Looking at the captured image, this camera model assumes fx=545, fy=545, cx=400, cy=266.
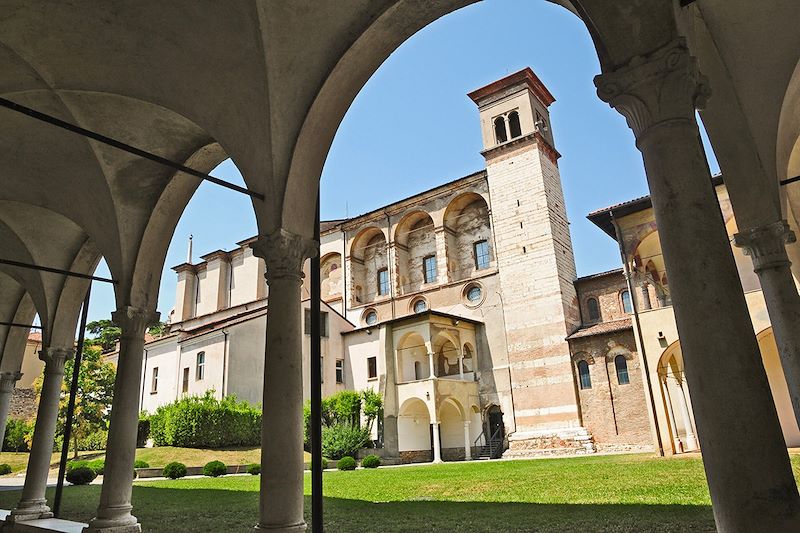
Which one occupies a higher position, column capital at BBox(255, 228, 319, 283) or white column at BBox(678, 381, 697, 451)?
column capital at BBox(255, 228, 319, 283)

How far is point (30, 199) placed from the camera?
362 inches

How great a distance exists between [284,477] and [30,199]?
7.26 metres

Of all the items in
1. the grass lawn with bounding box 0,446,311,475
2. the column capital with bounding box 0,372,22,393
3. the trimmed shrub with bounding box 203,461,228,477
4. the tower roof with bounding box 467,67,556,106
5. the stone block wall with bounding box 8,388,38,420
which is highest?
the tower roof with bounding box 467,67,556,106

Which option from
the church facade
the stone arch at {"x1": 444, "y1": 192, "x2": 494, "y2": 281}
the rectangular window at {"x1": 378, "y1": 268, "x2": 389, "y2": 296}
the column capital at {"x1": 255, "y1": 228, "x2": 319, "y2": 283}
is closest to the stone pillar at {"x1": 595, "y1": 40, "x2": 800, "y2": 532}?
the column capital at {"x1": 255, "y1": 228, "x2": 319, "y2": 283}

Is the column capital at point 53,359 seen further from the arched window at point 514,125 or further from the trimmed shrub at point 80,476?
the arched window at point 514,125

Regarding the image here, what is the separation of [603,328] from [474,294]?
8213 millimetres

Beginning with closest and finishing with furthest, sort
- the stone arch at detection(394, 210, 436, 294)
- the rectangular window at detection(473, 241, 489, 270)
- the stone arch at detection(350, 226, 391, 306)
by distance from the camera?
the rectangular window at detection(473, 241, 489, 270), the stone arch at detection(394, 210, 436, 294), the stone arch at detection(350, 226, 391, 306)

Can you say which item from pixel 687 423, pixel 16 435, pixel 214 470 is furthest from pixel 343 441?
pixel 16 435

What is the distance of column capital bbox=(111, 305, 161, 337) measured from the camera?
7996mm

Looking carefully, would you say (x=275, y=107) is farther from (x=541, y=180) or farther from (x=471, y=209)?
(x=471, y=209)

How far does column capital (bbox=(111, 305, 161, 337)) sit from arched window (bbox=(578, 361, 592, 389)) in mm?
22768

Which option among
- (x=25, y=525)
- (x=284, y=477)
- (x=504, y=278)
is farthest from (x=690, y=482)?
(x=504, y=278)

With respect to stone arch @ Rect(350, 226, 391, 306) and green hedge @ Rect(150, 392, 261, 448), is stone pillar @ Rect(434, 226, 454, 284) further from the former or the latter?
green hedge @ Rect(150, 392, 261, 448)

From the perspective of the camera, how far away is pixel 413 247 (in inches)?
1465
